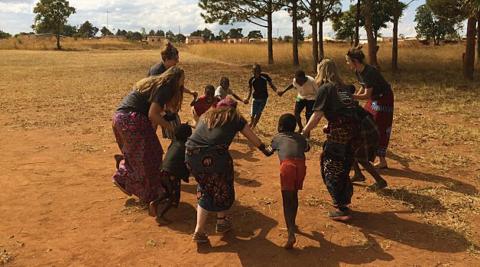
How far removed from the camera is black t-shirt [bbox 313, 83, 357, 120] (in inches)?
198

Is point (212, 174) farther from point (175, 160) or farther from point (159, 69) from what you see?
point (159, 69)

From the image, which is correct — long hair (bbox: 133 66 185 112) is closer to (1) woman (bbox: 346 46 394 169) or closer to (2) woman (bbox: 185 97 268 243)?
(2) woman (bbox: 185 97 268 243)

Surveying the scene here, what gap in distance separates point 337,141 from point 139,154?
222 centimetres

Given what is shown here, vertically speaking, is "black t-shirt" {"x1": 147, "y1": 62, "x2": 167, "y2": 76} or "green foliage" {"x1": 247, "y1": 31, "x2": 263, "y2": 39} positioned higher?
"green foliage" {"x1": 247, "y1": 31, "x2": 263, "y2": 39}

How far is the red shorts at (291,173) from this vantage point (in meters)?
4.39

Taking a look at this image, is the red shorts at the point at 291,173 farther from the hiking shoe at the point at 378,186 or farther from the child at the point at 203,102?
the child at the point at 203,102

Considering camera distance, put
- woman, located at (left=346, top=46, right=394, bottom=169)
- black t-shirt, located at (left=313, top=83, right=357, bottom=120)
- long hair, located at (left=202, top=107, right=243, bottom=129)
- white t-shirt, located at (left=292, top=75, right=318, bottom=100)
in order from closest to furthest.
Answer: long hair, located at (left=202, top=107, right=243, bottom=129) < black t-shirt, located at (left=313, top=83, right=357, bottom=120) < woman, located at (left=346, top=46, right=394, bottom=169) < white t-shirt, located at (left=292, top=75, right=318, bottom=100)

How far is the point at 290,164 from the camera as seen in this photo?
14.4 ft

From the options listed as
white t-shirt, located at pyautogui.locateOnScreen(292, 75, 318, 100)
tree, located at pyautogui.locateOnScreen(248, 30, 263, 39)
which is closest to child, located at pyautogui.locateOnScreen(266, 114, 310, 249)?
white t-shirt, located at pyautogui.locateOnScreen(292, 75, 318, 100)

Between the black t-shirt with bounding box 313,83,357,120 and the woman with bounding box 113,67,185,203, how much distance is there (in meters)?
1.51

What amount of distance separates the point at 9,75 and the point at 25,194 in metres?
19.6

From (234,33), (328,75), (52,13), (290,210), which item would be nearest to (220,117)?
(290,210)

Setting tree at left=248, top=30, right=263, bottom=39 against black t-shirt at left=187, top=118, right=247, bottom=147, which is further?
tree at left=248, top=30, right=263, bottom=39

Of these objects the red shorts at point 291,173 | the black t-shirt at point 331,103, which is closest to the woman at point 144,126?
the red shorts at point 291,173
